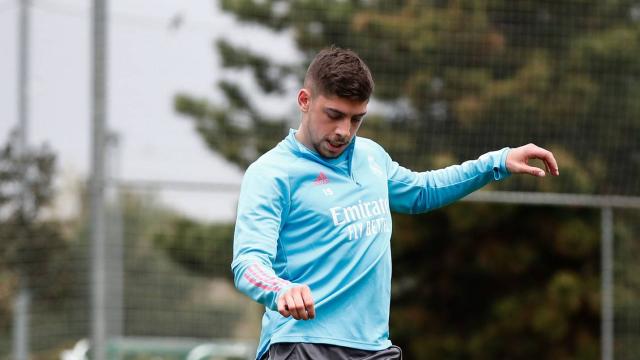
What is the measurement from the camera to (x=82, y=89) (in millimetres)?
8742

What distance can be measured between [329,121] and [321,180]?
19 centimetres

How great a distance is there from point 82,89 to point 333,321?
5881mm

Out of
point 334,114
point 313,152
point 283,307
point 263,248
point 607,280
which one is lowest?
point 607,280

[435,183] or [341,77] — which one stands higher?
[341,77]

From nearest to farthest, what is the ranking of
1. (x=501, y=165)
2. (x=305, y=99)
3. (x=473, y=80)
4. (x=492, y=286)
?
(x=305, y=99)
(x=501, y=165)
(x=473, y=80)
(x=492, y=286)

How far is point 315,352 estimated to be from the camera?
3275mm

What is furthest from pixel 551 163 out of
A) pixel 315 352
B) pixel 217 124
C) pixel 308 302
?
pixel 217 124

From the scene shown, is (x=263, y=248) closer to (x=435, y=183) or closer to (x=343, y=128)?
(x=343, y=128)

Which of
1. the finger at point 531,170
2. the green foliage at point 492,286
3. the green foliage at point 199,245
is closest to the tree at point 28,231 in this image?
the green foliage at point 199,245

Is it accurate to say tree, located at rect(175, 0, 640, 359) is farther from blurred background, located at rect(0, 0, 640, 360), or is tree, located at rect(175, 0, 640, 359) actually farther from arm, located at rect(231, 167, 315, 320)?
arm, located at rect(231, 167, 315, 320)

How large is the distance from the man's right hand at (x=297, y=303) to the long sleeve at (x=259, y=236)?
0.06 metres

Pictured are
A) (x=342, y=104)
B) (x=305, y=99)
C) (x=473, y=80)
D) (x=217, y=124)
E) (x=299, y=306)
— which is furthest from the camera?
(x=473, y=80)

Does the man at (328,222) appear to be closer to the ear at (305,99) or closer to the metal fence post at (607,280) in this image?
the ear at (305,99)

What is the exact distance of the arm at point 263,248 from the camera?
2.76m
